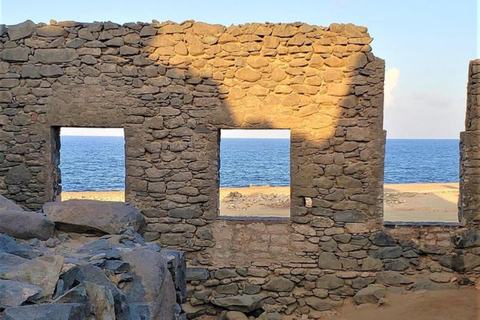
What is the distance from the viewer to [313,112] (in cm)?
716

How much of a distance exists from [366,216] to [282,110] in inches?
79.9

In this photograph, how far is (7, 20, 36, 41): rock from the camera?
7.40m

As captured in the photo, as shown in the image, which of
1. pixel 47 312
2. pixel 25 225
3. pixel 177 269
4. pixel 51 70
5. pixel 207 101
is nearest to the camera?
pixel 47 312

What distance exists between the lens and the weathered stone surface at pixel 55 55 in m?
7.37

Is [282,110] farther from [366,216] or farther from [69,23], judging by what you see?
[69,23]

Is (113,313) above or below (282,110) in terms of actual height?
below

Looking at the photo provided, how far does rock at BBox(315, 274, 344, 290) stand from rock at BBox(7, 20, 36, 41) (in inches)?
232

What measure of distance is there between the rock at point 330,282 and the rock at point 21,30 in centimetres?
588

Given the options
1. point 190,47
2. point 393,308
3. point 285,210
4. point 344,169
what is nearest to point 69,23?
point 190,47

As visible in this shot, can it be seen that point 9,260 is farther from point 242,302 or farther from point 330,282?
point 330,282

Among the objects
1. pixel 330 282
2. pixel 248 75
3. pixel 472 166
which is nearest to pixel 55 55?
pixel 248 75

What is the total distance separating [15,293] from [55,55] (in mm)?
5864

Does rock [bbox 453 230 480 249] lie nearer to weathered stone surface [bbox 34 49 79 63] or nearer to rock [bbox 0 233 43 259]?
rock [bbox 0 233 43 259]

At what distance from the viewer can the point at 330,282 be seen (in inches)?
283
